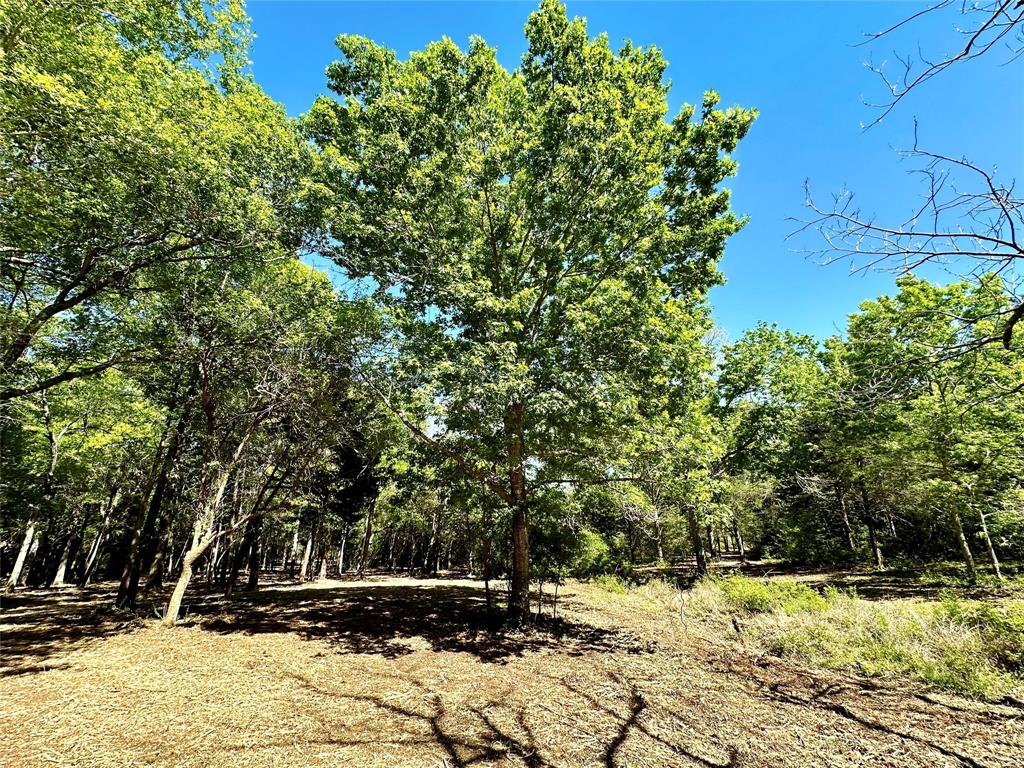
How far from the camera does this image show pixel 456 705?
5.59 meters

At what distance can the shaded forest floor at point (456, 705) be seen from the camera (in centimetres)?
439

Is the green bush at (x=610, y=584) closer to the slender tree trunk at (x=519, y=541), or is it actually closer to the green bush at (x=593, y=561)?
the green bush at (x=593, y=561)

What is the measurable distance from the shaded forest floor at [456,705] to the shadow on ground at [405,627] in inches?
4.0

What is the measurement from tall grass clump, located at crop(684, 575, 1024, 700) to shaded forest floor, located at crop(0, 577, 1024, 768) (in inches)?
19.1

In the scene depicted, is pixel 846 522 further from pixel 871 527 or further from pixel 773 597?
pixel 773 597

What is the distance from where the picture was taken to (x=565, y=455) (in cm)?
996

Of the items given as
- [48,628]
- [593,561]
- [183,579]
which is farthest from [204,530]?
[593,561]

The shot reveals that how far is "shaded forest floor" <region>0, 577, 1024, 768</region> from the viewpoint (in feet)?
14.4

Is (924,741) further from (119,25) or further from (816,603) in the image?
(119,25)

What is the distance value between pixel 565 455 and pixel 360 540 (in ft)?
115

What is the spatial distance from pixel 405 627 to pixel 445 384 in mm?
6564

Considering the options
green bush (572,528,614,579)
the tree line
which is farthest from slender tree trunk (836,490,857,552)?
green bush (572,528,614,579)

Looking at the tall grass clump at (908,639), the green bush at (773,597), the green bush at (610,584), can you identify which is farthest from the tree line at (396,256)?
the green bush at (610,584)

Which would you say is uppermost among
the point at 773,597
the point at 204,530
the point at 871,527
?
the point at 871,527
